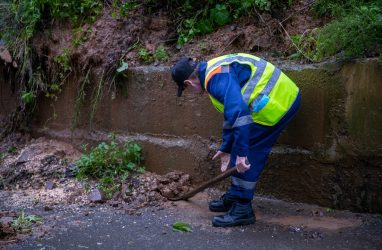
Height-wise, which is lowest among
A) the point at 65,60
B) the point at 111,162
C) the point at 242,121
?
the point at 111,162

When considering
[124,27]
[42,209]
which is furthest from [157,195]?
[124,27]

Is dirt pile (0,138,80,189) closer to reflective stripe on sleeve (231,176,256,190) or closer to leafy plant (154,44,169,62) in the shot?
leafy plant (154,44,169,62)

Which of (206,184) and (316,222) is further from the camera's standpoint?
(206,184)

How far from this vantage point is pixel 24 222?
14.0 ft

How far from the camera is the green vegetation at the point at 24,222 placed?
13.5ft

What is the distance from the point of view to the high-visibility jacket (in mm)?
3982

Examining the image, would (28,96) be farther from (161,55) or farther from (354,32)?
(354,32)

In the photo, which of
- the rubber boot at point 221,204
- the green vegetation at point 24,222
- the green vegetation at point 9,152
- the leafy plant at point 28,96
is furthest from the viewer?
the green vegetation at point 9,152

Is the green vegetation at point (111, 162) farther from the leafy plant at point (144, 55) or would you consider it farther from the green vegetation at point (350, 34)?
the green vegetation at point (350, 34)

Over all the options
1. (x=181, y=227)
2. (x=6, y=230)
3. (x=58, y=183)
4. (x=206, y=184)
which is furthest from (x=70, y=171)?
(x=181, y=227)

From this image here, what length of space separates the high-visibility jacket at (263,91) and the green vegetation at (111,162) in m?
1.65

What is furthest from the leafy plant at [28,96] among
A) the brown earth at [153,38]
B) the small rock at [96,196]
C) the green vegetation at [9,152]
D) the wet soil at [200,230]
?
the wet soil at [200,230]

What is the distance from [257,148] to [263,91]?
1.52 feet

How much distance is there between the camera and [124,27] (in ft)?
19.7
